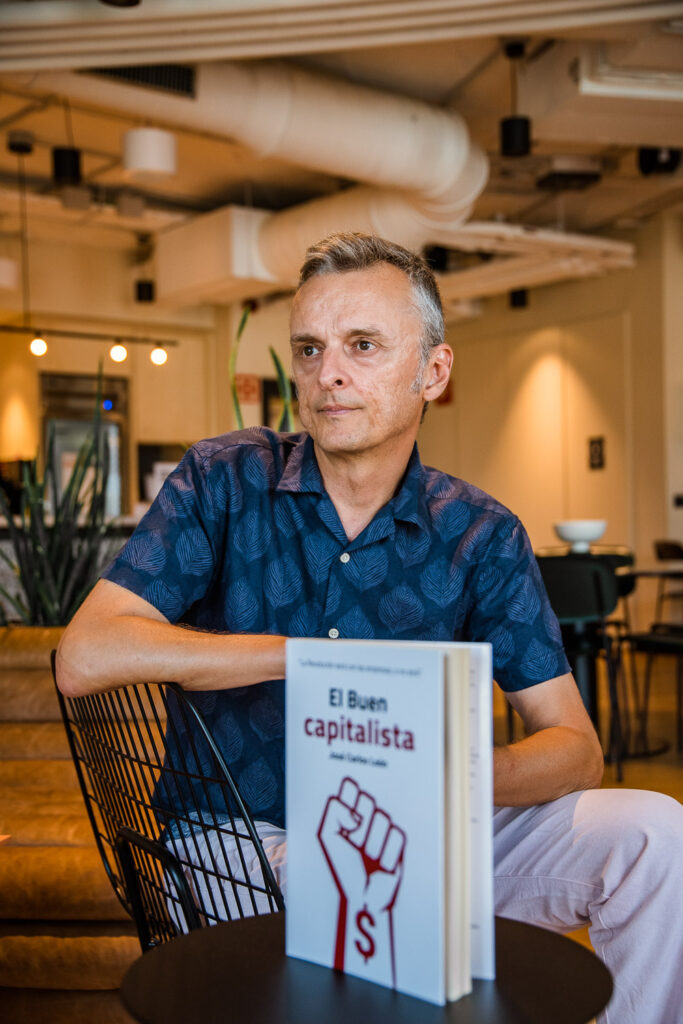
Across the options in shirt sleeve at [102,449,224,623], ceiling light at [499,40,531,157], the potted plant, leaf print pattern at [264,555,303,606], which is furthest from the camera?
ceiling light at [499,40,531,157]

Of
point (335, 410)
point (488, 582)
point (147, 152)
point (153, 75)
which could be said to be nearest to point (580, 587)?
point (488, 582)

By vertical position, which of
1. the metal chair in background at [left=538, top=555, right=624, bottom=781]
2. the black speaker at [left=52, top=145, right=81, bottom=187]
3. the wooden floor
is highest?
the black speaker at [left=52, top=145, right=81, bottom=187]

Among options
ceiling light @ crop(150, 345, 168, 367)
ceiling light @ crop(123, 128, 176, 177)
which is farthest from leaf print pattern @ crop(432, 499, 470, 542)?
ceiling light @ crop(150, 345, 168, 367)

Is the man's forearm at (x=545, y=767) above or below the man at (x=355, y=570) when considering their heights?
below

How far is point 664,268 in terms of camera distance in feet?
27.8

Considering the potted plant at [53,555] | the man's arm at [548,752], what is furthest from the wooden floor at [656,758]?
A: the man's arm at [548,752]

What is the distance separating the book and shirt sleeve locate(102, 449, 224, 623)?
59 cm

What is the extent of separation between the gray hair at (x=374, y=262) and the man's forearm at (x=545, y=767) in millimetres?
589

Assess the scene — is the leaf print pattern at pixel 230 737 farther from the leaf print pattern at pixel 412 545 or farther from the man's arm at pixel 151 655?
the leaf print pattern at pixel 412 545

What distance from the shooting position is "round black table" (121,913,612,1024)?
764 mm

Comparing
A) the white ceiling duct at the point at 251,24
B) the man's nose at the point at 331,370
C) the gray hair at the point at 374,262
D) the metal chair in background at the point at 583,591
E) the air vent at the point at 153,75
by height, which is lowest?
the metal chair in background at the point at 583,591

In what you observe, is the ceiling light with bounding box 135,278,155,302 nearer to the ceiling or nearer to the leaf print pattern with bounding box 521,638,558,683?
the ceiling

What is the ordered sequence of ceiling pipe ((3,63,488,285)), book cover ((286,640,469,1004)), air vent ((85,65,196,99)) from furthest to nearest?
ceiling pipe ((3,63,488,285)), air vent ((85,65,196,99)), book cover ((286,640,469,1004))

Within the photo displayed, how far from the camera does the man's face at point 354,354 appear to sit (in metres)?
1.42
